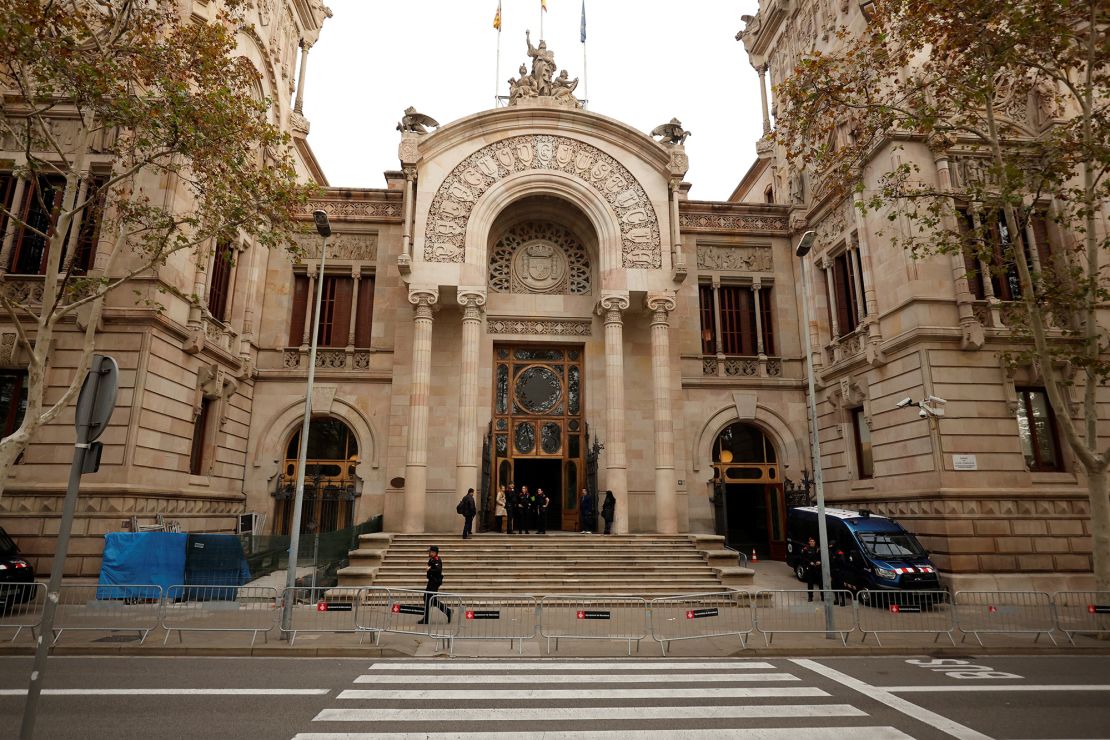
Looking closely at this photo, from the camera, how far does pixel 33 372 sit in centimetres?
1156

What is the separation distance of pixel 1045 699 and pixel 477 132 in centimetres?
2282

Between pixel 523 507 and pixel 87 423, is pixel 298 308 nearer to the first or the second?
pixel 523 507

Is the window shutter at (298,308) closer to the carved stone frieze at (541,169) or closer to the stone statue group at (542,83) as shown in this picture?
the carved stone frieze at (541,169)

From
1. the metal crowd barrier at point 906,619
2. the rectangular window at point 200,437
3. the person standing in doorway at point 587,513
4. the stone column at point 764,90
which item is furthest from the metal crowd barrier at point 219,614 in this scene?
the stone column at point 764,90

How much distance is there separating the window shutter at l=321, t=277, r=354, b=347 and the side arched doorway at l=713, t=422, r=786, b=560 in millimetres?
15346

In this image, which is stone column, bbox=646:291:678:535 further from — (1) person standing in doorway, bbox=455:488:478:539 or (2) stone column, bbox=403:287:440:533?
(2) stone column, bbox=403:287:440:533

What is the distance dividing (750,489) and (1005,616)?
37.0 ft

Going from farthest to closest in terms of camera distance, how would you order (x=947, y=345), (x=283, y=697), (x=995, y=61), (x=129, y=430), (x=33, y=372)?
(x=947, y=345), (x=129, y=430), (x=995, y=61), (x=33, y=372), (x=283, y=697)

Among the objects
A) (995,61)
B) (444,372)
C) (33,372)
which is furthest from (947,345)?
(33,372)

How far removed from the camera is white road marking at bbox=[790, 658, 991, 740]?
664 centimetres

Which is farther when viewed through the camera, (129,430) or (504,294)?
(504,294)

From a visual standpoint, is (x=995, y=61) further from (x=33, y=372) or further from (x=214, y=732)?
(x=33, y=372)

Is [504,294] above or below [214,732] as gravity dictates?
above

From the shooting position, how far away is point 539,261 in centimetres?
2606
